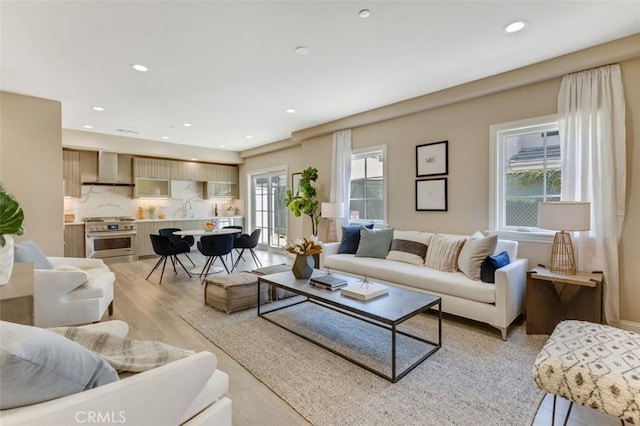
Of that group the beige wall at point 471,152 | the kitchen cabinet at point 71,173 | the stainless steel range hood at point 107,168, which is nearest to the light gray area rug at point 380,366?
the beige wall at point 471,152

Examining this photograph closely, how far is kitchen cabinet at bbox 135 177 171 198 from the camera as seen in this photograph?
730cm

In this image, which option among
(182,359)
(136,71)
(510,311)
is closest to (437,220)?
(510,311)

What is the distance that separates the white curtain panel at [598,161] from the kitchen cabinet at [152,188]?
7944mm

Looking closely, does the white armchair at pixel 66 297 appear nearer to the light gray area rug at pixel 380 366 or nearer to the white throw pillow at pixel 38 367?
the light gray area rug at pixel 380 366

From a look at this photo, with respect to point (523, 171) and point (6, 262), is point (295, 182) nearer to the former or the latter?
point (523, 171)

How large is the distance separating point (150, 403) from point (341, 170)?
4756mm

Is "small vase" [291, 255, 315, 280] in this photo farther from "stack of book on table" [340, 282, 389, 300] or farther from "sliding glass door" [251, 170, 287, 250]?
"sliding glass door" [251, 170, 287, 250]

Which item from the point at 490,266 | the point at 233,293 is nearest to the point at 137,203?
the point at 233,293

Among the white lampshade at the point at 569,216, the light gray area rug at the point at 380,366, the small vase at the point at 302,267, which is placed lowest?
the light gray area rug at the point at 380,366

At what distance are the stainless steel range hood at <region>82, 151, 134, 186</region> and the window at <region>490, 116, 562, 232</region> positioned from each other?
7331 mm

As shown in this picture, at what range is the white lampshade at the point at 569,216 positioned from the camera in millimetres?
2633

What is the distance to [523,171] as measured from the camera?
3564 mm

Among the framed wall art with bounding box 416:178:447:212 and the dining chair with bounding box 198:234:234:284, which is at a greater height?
the framed wall art with bounding box 416:178:447:212

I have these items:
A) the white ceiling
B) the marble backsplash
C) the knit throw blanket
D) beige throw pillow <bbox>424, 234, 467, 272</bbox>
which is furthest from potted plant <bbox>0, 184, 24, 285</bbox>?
the marble backsplash
